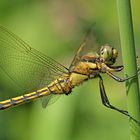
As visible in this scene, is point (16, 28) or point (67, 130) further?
point (16, 28)

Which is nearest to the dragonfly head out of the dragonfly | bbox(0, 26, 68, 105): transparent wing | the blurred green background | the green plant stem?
the dragonfly

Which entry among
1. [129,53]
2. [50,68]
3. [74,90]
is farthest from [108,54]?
[74,90]

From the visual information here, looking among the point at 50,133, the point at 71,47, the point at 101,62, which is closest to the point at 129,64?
the point at 101,62

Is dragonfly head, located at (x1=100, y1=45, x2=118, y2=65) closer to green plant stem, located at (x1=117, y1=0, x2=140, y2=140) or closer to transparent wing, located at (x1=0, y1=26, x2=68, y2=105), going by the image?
transparent wing, located at (x1=0, y1=26, x2=68, y2=105)

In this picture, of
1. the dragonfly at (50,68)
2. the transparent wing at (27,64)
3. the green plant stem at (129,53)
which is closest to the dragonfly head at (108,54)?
the dragonfly at (50,68)

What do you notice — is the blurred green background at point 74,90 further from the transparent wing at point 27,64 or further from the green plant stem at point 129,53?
the green plant stem at point 129,53

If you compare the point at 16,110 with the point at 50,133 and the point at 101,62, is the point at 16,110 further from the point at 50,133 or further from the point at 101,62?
the point at 101,62

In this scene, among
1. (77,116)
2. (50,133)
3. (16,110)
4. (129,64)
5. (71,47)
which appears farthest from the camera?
(71,47)
